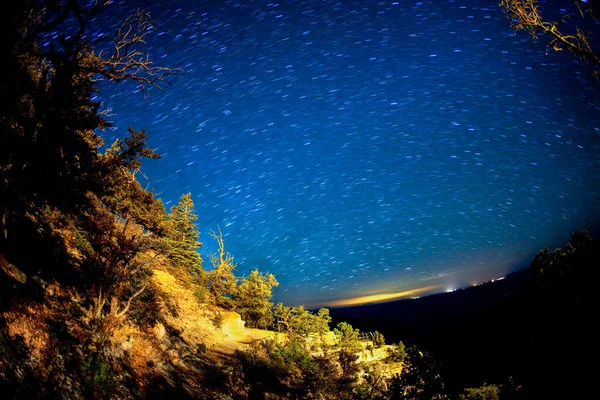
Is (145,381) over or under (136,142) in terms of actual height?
under

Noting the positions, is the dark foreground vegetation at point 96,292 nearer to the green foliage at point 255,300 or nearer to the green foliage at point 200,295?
the green foliage at point 200,295

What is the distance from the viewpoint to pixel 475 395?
7.00 m

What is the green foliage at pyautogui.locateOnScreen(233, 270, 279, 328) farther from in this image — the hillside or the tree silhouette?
the tree silhouette

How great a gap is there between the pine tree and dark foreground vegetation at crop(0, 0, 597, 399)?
12.8m

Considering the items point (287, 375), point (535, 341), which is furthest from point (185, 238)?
point (535, 341)

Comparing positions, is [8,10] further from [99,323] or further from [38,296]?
[99,323]

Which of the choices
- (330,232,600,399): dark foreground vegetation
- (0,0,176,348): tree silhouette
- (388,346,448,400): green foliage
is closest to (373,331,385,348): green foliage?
(330,232,600,399): dark foreground vegetation

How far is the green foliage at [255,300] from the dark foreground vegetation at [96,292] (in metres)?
13.5

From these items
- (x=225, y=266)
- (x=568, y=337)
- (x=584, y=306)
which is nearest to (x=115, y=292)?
(x=568, y=337)

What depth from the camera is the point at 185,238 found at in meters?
30.1

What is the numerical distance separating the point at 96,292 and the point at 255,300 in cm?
2176

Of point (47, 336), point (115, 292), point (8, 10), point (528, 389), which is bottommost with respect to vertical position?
point (528, 389)

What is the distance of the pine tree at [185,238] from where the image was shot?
27.5m

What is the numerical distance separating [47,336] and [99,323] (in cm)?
161
